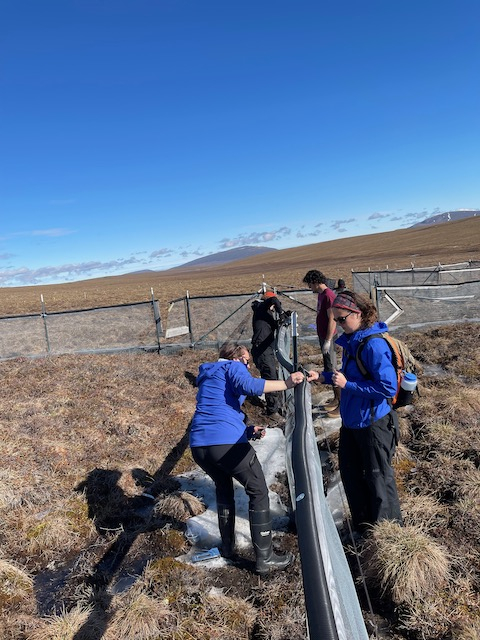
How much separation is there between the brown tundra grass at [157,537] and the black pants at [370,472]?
0.21m

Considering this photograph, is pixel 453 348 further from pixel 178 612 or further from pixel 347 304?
pixel 178 612

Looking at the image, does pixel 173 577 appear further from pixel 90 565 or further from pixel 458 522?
pixel 458 522

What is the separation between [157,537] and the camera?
412 cm

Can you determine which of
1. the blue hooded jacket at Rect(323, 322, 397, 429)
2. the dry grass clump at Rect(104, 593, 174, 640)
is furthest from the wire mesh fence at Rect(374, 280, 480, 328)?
the dry grass clump at Rect(104, 593, 174, 640)

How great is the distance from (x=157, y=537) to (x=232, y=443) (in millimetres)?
1474

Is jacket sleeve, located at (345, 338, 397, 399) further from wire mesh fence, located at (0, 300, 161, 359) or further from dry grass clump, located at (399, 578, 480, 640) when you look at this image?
wire mesh fence, located at (0, 300, 161, 359)

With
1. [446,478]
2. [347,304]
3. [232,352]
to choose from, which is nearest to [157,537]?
[232,352]

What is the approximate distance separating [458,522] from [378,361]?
1844 mm

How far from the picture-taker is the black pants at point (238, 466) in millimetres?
3432

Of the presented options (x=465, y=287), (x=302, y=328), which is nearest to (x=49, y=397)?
(x=302, y=328)

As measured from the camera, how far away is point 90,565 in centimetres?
382

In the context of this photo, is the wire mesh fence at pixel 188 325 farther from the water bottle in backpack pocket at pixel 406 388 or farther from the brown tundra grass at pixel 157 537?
the water bottle in backpack pocket at pixel 406 388

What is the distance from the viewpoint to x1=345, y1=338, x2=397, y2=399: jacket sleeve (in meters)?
3.12

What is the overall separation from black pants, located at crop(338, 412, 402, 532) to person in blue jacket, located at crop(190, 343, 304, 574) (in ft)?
2.24
